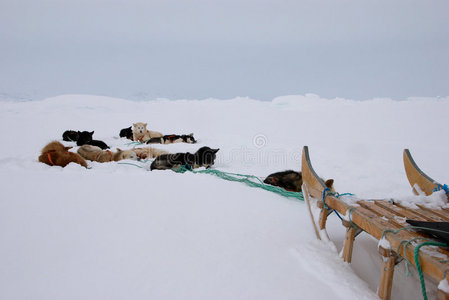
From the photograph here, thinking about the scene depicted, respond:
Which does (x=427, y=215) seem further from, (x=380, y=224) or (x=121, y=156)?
(x=121, y=156)

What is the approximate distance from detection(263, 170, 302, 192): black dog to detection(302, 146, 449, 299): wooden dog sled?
1167mm

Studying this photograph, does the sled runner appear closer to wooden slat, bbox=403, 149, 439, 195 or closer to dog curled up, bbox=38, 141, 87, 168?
wooden slat, bbox=403, 149, 439, 195

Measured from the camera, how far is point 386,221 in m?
1.69

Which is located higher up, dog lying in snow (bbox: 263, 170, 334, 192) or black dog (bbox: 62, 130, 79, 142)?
black dog (bbox: 62, 130, 79, 142)

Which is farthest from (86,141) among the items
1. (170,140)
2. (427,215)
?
(427,215)

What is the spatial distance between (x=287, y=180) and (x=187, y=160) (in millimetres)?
2612

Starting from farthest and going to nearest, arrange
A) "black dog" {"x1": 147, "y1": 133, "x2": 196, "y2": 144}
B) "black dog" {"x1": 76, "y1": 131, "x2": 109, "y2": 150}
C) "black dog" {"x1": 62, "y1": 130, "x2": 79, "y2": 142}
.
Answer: "black dog" {"x1": 62, "y1": 130, "x2": 79, "y2": 142}
"black dog" {"x1": 147, "y1": 133, "x2": 196, "y2": 144}
"black dog" {"x1": 76, "y1": 131, "x2": 109, "y2": 150}

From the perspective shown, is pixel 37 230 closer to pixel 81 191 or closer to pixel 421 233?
pixel 81 191

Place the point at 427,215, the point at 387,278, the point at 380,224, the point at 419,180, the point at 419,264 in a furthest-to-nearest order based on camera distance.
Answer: the point at 419,180
the point at 427,215
the point at 380,224
the point at 387,278
the point at 419,264

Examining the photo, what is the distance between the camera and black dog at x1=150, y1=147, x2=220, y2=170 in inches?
214

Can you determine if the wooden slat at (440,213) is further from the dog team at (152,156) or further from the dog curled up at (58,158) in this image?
the dog curled up at (58,158)

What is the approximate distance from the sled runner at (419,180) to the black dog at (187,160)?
12.3 ft

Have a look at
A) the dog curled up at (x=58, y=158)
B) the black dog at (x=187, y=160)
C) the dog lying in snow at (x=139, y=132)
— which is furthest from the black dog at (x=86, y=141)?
the black dog at (x=187, y=160)

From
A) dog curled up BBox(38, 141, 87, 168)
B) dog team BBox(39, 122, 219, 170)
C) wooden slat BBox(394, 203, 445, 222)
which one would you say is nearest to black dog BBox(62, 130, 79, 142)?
dog team BBox(39, 122, 219, 170)
